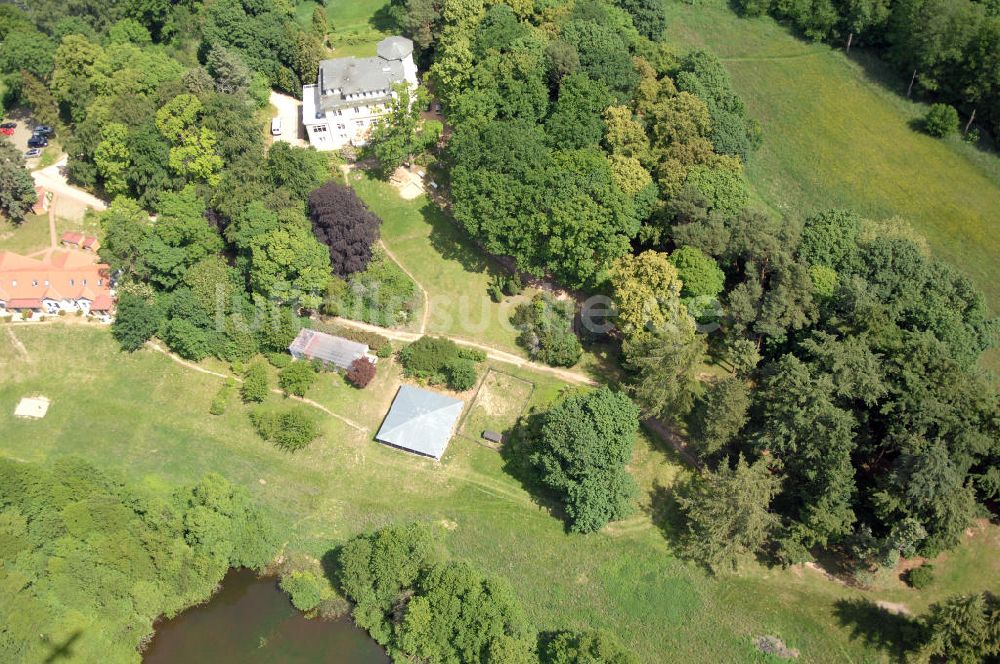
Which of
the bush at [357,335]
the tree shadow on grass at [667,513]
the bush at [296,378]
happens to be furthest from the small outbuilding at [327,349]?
the tree shadow on grass at [667,513]

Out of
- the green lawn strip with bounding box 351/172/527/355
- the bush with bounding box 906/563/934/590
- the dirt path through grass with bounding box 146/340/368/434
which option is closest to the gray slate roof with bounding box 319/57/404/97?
the green lawn strip with bounding box 351/172/527/355

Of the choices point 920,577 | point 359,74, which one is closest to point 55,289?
point 359,74

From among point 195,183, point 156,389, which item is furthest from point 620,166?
point 156,389

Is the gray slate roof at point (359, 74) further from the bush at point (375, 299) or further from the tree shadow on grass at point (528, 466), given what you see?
the tree shadow on grass at point (528, 466)

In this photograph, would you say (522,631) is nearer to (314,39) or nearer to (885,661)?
(885,661)

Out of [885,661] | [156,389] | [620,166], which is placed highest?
[620,166]

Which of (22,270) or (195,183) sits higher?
(195,183)
